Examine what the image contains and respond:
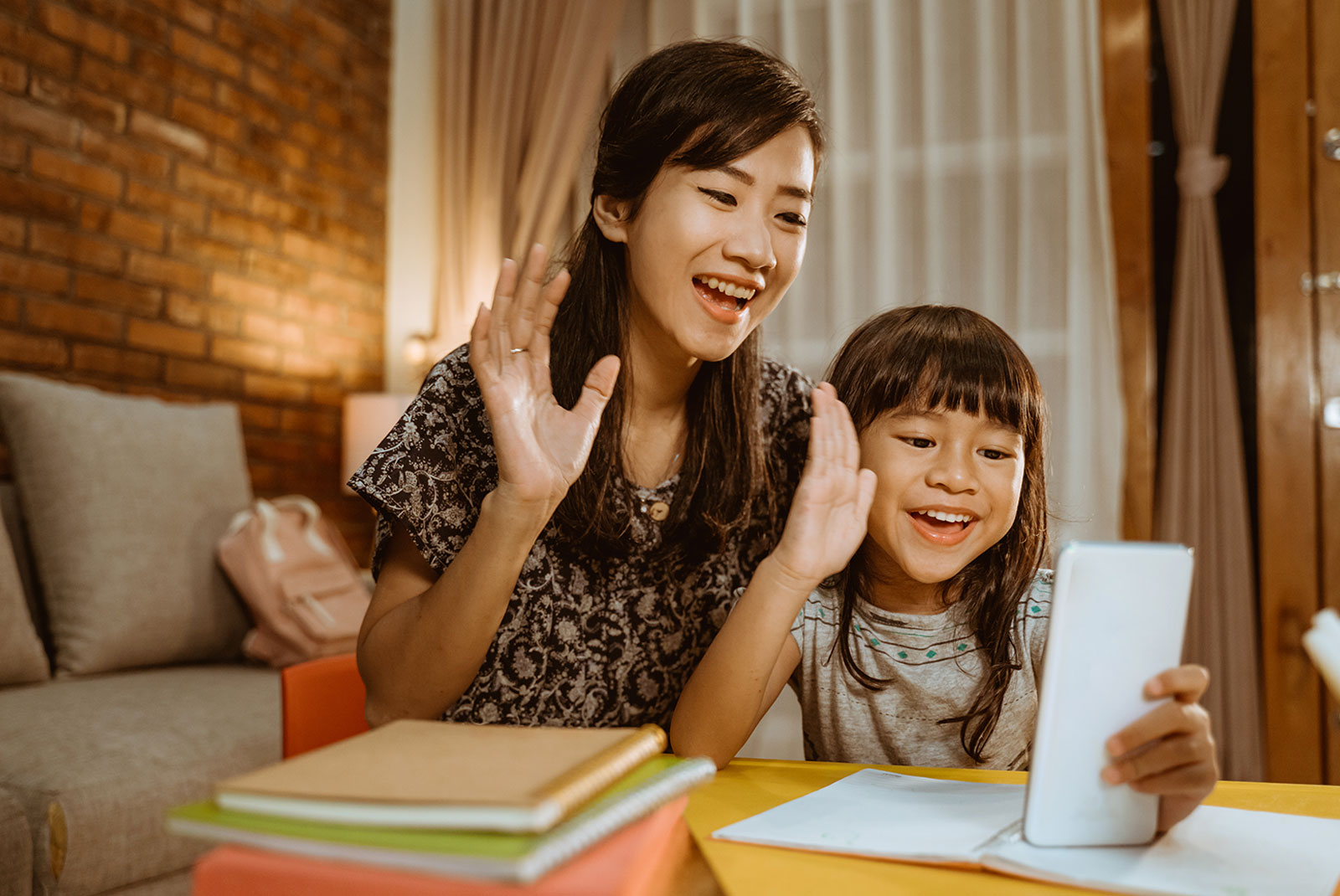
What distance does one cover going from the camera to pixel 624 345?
1278 mm

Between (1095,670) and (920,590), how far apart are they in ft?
1.95

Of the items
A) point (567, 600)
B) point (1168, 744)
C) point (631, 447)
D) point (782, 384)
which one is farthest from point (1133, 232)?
point (1168, 744)

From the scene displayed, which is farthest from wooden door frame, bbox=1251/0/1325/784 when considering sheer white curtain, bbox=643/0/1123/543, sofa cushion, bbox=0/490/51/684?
sofa cushion, bbox=0/490/51/684

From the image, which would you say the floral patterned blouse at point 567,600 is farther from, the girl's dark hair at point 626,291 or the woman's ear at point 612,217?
the woman's ear at point 612,217

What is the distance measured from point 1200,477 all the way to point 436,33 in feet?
10.5

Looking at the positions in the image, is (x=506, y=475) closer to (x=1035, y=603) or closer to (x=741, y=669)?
(x=741, y=669)

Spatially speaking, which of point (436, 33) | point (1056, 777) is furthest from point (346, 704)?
point (436, 33)

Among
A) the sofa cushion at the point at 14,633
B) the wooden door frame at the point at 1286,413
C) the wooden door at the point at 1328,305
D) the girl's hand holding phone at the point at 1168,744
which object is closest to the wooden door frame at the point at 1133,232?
the wooden door frame at the point at 1286,413

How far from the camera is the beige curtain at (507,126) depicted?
3.55 metres

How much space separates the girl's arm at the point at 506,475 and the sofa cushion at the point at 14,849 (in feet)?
2.47

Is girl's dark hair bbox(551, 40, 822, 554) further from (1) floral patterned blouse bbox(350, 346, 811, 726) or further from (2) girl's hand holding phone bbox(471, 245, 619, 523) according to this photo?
(2) girl's hand holding phone bbox(471, 245, 619, 523)

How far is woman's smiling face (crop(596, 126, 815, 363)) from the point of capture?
1.12 m

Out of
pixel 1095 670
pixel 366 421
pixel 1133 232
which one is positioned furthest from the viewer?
pixel 366 421

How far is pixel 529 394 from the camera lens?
94cm
